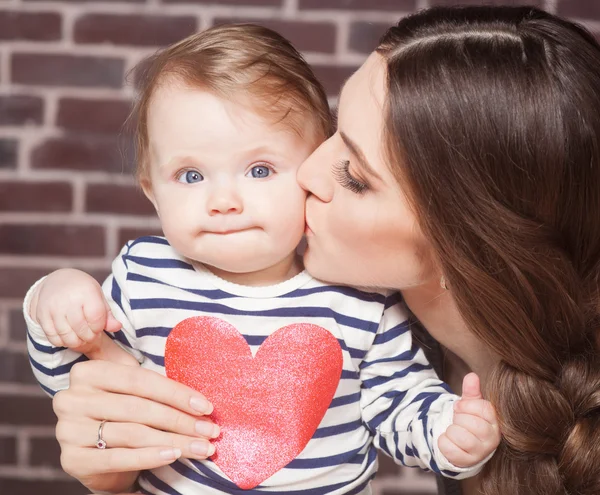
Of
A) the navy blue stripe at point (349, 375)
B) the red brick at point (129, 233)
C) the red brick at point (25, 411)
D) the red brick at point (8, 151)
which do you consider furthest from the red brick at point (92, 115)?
the navy blue stripe at point (349, 375)

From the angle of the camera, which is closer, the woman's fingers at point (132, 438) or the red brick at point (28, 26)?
the woman's fingers at point (132, 438)

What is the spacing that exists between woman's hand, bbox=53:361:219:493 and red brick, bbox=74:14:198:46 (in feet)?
3.63

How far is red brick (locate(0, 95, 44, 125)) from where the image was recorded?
2.17 m

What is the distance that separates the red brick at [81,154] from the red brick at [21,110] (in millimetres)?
72

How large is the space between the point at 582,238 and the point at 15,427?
5.83 ft

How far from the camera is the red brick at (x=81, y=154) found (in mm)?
2180

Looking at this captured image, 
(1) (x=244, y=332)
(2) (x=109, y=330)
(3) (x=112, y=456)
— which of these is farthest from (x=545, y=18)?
(3) (x=112, y=456)

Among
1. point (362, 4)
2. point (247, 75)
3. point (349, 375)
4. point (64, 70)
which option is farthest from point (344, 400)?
point (64, 70)

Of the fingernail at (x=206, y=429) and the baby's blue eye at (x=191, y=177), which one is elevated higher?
the baby's blue eye at (x=191, y=177)

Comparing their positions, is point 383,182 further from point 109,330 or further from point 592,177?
point 109,330

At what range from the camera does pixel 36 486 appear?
246 cm

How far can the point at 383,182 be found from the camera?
3.94 ft

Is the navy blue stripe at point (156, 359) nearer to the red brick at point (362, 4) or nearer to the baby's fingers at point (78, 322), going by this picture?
the baby's fingers at point (78, 322)

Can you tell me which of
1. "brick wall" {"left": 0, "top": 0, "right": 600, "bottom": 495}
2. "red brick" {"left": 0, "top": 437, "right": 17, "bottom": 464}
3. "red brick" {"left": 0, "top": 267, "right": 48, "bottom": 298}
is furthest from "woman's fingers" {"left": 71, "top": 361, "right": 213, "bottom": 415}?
"red brick" {"left": 0, "top": 437, "right": 17, "bottom": 464}
